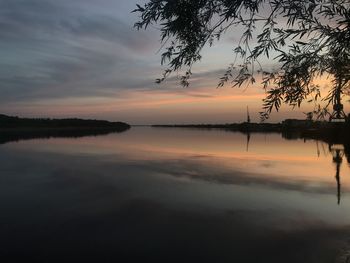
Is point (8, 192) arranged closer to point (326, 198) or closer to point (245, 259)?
point (245, 259)

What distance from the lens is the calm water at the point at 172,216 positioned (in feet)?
41.3

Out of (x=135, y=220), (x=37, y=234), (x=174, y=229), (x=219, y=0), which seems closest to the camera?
(x=219, y=0)

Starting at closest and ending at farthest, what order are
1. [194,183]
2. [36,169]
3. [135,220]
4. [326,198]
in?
[135,220] < [326,198] < [194,183] < [36,169]

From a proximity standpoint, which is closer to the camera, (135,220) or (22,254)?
(22,254)

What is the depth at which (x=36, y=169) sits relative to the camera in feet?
107

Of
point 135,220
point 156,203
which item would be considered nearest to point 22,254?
point 135,220

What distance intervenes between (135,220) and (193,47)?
938 cm

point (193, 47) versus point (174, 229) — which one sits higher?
point (193, 47)

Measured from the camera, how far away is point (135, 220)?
53.5 feet

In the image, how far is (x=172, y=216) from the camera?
667 inches

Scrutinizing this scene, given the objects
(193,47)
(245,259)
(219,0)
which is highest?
(219,0)

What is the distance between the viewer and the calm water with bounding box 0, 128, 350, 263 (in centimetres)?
1259

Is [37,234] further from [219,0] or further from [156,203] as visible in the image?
[219,0]

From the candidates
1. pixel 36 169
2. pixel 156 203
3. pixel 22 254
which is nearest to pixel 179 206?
pixel 156 203
